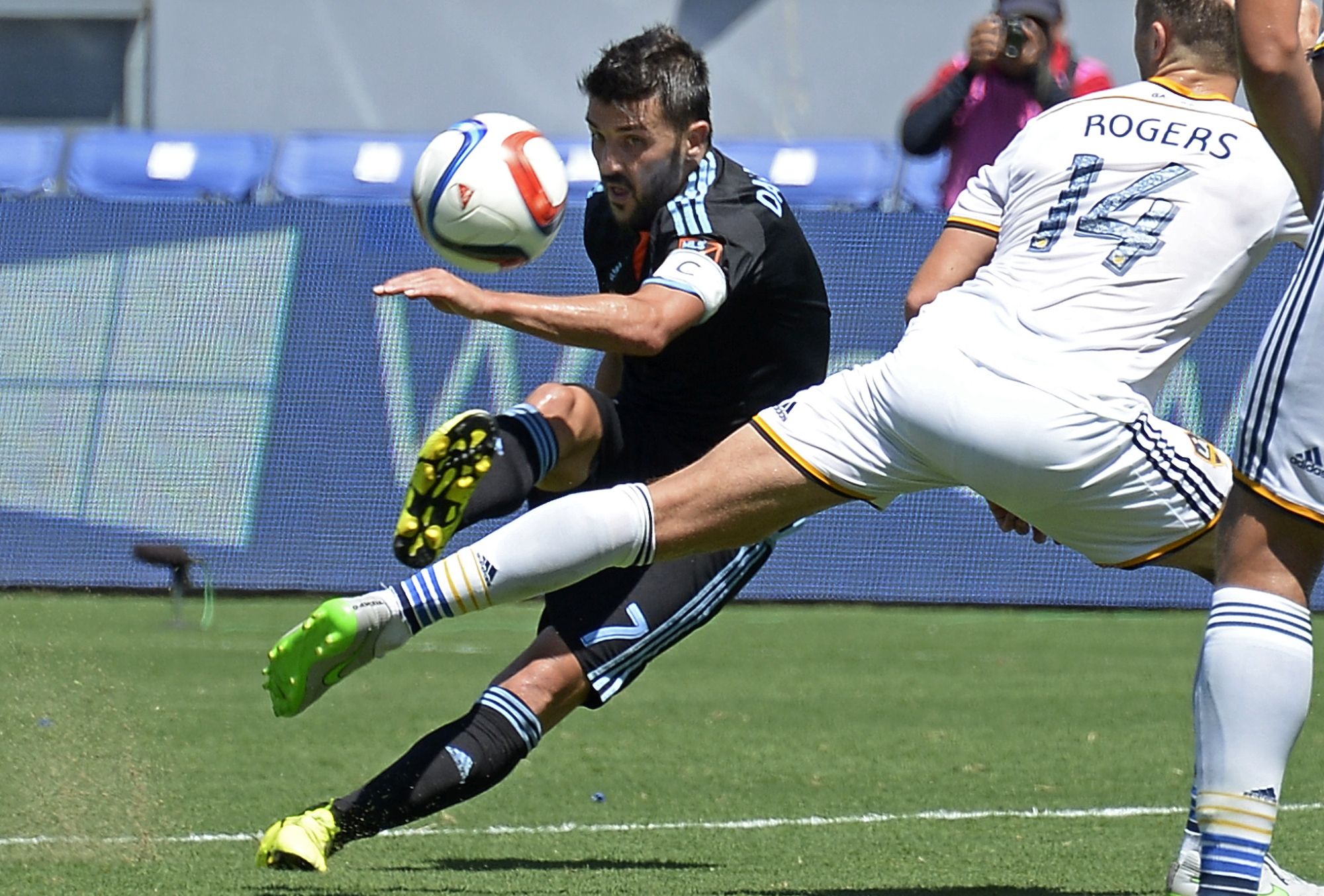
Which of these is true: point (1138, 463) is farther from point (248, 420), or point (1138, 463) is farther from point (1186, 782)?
point (248, 420)

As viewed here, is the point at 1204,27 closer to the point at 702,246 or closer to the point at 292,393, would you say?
the point at 702,246

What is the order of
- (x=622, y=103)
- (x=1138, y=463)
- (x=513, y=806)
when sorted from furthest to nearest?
(x=513, y=806), (x=622, y=103), (x=1138, y=463)

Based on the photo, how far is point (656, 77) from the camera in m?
4.95

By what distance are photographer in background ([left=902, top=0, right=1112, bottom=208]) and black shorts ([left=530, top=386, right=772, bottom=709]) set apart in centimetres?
416

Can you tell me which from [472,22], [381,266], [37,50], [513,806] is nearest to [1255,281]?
[381,266]

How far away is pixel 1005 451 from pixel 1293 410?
0.79 metres

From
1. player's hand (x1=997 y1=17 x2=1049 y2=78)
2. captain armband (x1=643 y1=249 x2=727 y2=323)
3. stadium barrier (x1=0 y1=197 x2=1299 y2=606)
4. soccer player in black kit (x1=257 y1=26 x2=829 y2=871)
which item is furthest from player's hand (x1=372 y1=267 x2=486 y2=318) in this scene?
stadium barrier (x1=0 y1=197 x2=1299 y2=606)

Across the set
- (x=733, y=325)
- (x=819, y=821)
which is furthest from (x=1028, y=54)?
(x=819, y=821)

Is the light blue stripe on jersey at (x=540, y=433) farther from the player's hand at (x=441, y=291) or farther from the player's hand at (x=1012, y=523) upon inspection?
the player's hand at (x=1012, y=523)

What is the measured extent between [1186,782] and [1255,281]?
5.12 meters

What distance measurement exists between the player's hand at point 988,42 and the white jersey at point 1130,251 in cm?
478

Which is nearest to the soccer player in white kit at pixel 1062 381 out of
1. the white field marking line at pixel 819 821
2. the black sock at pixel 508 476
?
the black sock at pixel 508 476

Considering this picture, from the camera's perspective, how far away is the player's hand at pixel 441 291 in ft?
13.4

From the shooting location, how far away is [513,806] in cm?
582
